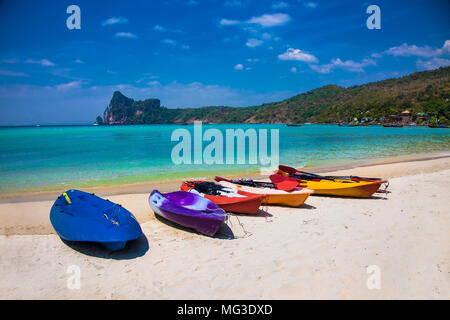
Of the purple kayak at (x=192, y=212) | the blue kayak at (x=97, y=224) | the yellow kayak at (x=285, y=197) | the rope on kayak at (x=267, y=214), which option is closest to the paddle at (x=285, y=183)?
the yellow kayak at (x=285, y=197)

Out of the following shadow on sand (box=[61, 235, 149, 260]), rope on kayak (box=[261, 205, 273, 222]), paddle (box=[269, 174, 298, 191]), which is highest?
paddle (box=[269, 174, 298, 191])

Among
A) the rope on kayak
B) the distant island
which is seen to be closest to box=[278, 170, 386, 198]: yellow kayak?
the rope on kayak

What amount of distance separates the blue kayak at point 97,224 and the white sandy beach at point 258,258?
14.5 inches

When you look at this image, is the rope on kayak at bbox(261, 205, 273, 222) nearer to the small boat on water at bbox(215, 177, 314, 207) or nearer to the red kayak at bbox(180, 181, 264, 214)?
the small boat on water at bbox(215, 177, 314, 207)

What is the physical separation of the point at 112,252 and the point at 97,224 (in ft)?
2.34

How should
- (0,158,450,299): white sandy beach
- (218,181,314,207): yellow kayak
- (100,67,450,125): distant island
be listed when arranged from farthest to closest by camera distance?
(100,67,450,125): distant island, (218,181,314,207): yellow kayak, (0,158,450,299): white sandy beach

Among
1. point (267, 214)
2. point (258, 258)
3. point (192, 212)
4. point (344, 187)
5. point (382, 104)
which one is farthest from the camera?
point (382, 104)

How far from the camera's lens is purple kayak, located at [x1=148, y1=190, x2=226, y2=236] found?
623 cm

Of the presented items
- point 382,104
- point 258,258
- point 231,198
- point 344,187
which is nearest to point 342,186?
point 344,187

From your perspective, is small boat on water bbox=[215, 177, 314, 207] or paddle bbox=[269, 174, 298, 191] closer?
small boat on water bbox=[215, 177, 314, 207]

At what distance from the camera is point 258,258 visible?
5195mm

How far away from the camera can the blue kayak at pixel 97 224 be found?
5340 mm

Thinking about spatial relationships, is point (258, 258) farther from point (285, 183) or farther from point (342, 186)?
point (342, 186)

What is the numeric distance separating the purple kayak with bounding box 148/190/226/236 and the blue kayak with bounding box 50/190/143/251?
3.87ft
